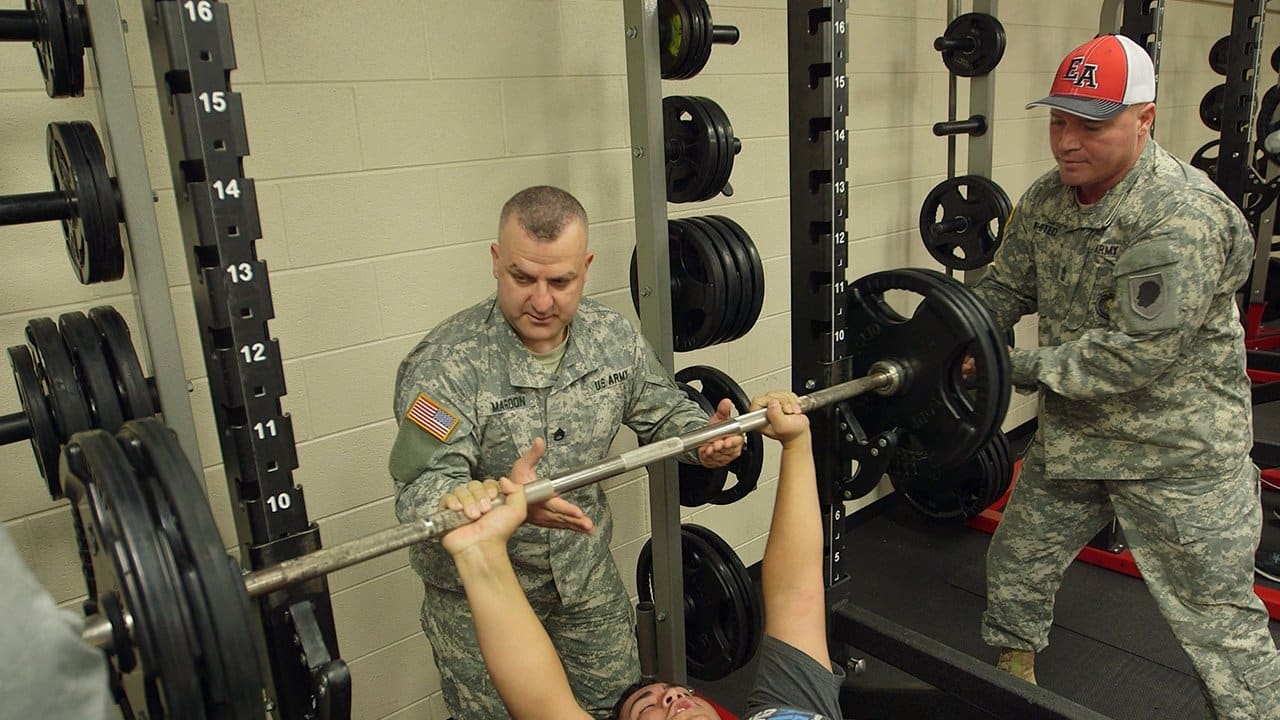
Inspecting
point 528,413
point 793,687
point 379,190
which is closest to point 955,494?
point 793,687

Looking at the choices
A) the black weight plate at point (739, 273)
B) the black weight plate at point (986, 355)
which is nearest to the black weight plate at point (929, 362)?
the black weight plate at point (986, 355)

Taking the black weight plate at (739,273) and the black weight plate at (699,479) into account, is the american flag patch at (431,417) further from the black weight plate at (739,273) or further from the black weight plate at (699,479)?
the black weight plate at (739,273)

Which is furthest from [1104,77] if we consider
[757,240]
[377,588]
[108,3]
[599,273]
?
[377,588]

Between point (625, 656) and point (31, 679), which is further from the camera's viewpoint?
point (625, 656)

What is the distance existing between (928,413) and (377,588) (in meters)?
1.46

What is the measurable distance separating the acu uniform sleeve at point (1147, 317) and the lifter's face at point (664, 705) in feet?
3.88

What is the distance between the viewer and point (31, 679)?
57 cm

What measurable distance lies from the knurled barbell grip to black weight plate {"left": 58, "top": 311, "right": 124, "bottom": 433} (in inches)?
14.3

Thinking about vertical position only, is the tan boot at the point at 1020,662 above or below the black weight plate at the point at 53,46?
below

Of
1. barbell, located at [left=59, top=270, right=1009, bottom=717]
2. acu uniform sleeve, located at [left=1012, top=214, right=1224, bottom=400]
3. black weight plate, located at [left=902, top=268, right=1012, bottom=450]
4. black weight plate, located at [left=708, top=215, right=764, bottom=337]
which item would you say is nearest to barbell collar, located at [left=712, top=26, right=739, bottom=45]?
black weight plate, located at [left=708, top=215, right=764, bottom=337]

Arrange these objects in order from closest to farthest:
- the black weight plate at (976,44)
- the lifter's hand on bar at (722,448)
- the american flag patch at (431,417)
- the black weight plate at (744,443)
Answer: the american flag patch at (431,417)
the lifter's hand on bar at (722,448)
the black weight plate at (744,443)
the black weight plate at (976,44)

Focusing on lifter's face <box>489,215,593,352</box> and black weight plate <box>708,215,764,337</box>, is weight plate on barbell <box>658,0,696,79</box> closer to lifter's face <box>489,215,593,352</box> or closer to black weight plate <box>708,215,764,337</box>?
black weight plate <box>708,215,764,337</box>

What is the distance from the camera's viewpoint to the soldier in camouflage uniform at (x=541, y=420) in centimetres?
164

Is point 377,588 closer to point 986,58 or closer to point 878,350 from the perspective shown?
point 878,350
